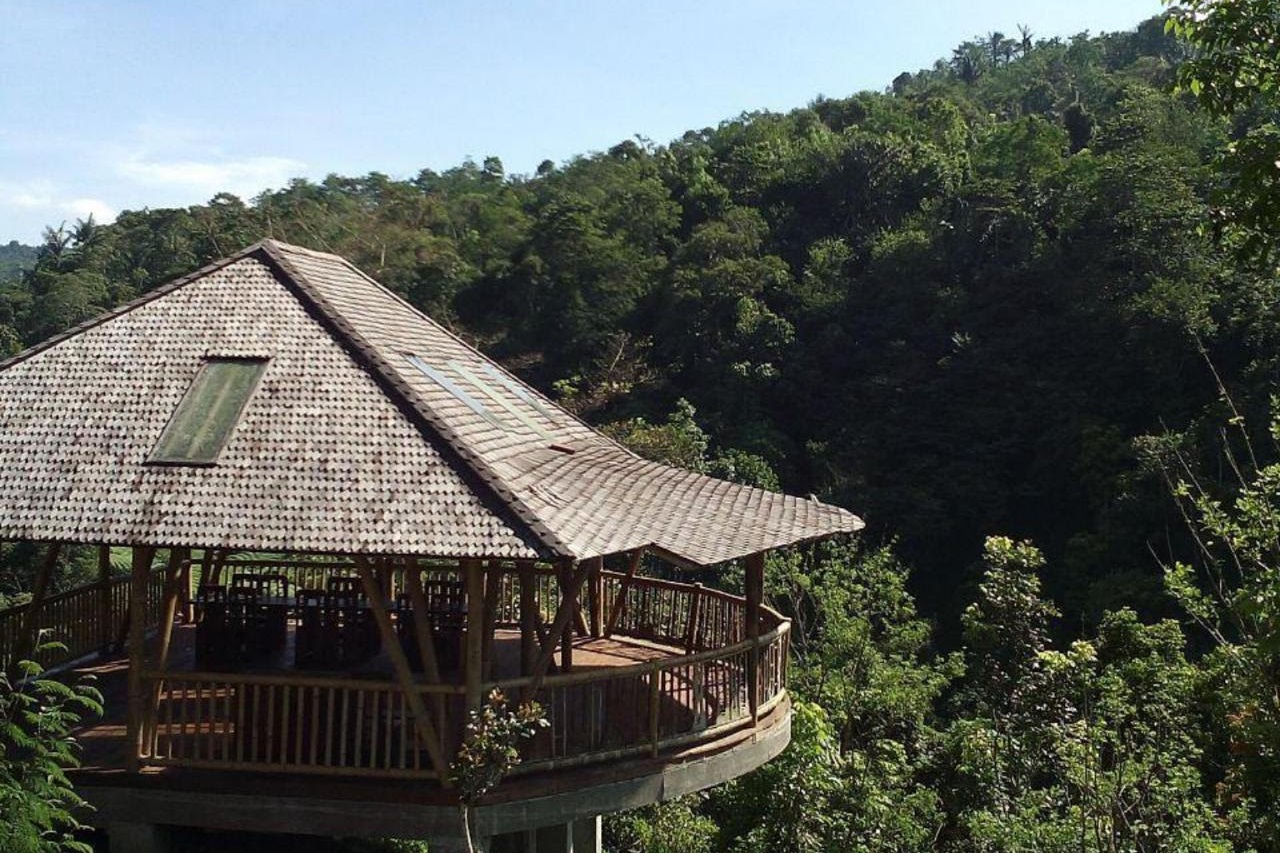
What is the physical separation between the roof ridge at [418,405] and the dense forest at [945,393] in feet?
16.5

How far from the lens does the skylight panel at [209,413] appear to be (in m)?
10.1

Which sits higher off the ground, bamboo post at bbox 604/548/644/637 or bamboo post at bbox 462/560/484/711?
bamboo post at bbox 462/560/484/711

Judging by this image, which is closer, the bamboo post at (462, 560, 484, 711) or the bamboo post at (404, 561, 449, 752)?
the bamboo post at (462, 560, 484, 711)

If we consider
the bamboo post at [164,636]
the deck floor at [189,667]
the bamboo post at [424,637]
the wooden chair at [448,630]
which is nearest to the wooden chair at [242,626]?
the deck floor at [189,667]

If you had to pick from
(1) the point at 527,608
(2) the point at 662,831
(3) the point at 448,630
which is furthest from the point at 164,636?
(2) the point at 662,831

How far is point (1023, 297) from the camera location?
4106 centimetres

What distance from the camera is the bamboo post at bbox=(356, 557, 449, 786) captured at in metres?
8.88

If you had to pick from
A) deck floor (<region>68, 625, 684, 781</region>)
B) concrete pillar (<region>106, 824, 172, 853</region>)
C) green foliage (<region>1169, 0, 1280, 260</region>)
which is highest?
green foliage (<region>1169, 0, 1280, 260</region>)

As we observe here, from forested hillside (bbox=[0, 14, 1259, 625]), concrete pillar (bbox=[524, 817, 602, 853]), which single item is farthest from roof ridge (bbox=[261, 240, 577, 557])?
forested hillside (bbox=[0, 14, 1259, 625])

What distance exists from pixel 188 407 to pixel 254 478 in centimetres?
130

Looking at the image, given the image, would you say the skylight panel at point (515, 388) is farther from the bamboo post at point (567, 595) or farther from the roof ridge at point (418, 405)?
the bamboo post at point (567, 595)

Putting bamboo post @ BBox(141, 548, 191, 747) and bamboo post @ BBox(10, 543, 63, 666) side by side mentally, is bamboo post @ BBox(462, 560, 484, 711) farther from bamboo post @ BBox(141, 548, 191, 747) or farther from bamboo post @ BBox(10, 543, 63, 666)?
bamboo post @ BBox(10, 543, 63, 666)

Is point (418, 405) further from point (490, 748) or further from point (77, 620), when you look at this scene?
point (77, 620)

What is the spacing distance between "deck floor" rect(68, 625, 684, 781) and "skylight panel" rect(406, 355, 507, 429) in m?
2.53
